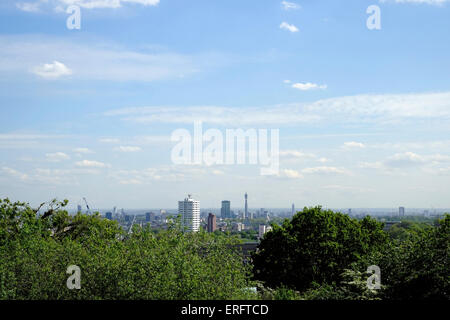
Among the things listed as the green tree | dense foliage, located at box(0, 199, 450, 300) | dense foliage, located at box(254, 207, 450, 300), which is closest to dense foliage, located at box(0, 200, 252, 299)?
dense foliage, located at box(0, 199, 450, 300)

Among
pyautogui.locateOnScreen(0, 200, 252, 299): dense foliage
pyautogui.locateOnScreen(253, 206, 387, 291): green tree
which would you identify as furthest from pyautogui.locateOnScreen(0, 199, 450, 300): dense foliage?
pyautogui.locateOnScreen(253, 206, 387, 291): green tree

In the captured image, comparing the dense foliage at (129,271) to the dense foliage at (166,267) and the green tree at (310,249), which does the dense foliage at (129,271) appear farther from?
the green tree at (310,249)

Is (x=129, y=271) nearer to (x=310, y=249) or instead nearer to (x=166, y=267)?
(x=166, y=267)

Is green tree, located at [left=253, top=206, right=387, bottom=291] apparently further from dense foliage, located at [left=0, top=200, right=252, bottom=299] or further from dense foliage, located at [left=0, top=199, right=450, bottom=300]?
dense foliage, located at [left=0, top=200, right=252, bottom=299]

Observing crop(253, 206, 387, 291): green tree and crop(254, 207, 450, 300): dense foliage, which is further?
crop(253, 206, 387, 291): green tree

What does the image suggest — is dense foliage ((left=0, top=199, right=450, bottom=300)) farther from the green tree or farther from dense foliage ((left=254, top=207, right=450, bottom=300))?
the green tree

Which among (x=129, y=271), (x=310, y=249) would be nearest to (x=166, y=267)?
(x=129, y=271)

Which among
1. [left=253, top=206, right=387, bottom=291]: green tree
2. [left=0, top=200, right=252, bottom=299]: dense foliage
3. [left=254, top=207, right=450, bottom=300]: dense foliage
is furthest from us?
[left=253, top=206, right=387, bottom=291]: green tree

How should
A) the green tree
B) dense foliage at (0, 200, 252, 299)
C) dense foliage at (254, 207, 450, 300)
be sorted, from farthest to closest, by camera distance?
1. the green tree
2. dense foliage at (254, 207, 450, 300)
3. dense foliage at (0, 200, 252, 299)

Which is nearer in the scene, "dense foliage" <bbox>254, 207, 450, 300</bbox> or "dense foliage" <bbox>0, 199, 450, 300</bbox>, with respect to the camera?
"dense foliage" <bbox>0, 199, 450, 300</bbox>

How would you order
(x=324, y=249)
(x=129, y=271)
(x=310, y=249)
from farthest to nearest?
(x=310, y=249), (x=324, y=249), (x=129, y=271)

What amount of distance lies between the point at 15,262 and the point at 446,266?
560 inches
